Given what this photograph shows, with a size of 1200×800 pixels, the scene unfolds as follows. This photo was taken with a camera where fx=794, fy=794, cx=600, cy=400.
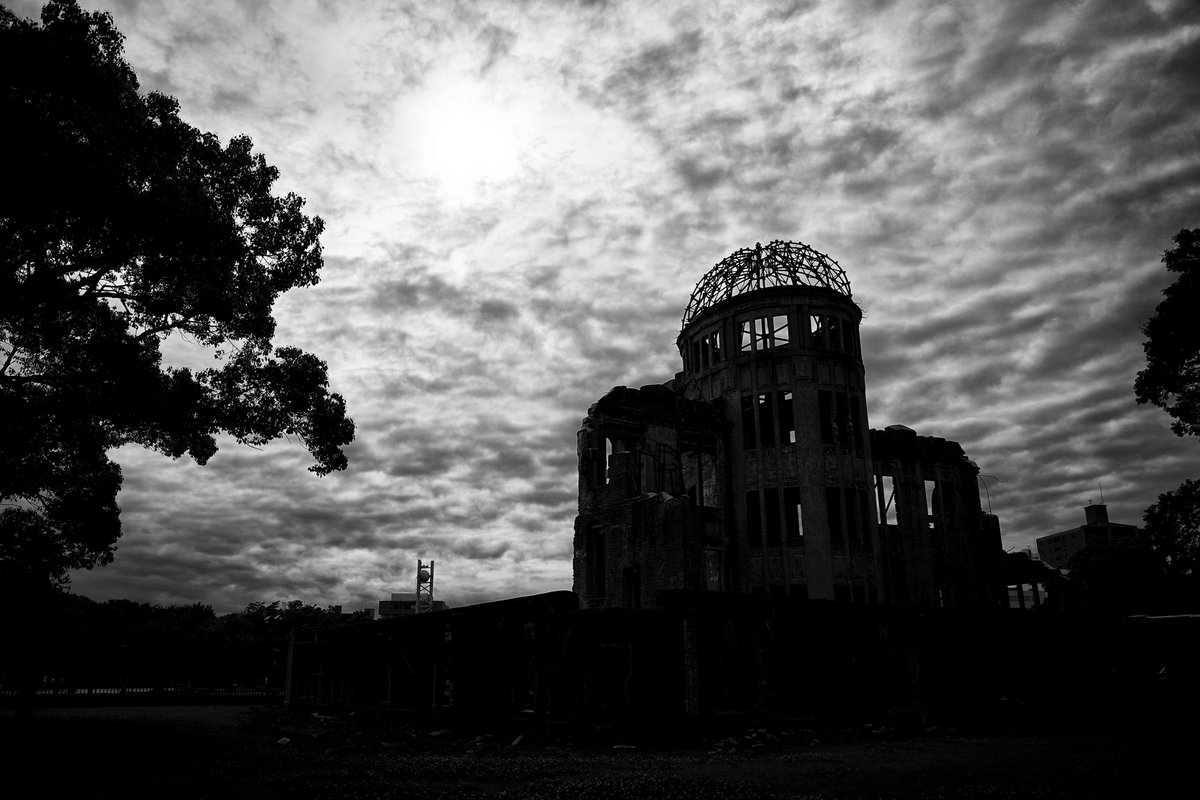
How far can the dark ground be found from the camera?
9.59m

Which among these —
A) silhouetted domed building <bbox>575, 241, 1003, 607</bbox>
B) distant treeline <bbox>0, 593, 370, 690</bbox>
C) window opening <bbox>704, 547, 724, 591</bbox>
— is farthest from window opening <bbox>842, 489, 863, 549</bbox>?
distant treeline <bbox>0, 593, 370, 690</bbox>

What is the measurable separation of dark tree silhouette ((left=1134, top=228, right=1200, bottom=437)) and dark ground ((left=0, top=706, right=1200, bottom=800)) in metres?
9.06

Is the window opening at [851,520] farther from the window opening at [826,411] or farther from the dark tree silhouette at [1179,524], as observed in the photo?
the dark tree silhouette at [1179,524]

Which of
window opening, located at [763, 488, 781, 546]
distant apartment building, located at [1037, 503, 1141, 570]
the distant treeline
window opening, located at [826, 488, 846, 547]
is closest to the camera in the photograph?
window opening, located at [826, 488, 846, 547]

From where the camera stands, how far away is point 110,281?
1543 centimetres

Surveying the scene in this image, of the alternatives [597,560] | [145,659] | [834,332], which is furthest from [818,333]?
[145,659]

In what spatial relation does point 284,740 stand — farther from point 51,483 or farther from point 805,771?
point 805,771

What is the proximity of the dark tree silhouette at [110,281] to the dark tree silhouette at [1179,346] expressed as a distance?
845 inches

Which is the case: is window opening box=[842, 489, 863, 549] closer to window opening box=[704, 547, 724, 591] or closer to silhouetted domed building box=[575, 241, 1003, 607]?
silhouetted domed building box=[575, 241, 1003, 607]

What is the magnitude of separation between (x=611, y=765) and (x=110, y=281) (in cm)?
1294

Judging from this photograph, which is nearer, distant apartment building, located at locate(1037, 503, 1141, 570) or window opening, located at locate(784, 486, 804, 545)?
window opening, located at locate(784, 486, 804, 545)

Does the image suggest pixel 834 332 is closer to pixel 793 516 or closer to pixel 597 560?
pixel 793 516

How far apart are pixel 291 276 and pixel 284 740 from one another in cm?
1054

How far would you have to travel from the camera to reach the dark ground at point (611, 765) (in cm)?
959
